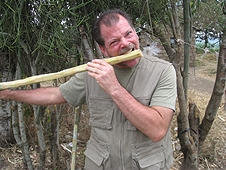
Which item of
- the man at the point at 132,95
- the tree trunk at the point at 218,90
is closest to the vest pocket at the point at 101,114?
the man at the point at 132,95

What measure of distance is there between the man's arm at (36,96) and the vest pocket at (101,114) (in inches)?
10.6

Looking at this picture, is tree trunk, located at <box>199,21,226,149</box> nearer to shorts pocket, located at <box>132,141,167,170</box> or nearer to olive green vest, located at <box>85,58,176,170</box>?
olive green vest, located at <box>85,58,176,170</box>

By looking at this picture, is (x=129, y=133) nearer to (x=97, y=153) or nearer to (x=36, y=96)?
(x=97, y=153)

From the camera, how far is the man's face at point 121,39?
1.64 m

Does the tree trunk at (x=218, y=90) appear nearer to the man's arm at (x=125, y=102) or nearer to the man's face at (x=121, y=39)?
the man's face at (x=121, y=39)

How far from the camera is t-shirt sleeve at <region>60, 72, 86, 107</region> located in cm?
190

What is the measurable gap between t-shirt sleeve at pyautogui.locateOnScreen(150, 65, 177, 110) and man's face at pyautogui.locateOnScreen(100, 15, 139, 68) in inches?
8.0

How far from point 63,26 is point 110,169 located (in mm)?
1023

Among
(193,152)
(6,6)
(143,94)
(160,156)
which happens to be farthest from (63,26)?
(193,152)

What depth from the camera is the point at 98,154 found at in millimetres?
1823

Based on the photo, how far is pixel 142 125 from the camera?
4.76ft

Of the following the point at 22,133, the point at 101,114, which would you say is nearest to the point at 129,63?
the point at 101,114

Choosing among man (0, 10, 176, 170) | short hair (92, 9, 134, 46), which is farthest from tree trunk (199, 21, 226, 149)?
short hair (92, 9, 134, 46)

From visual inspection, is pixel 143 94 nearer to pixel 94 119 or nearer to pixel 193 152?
pixel 94 119
